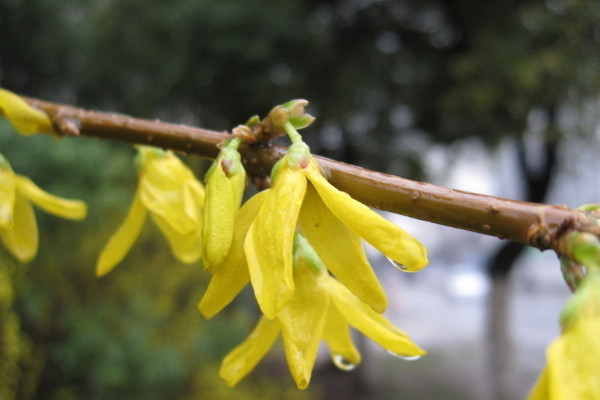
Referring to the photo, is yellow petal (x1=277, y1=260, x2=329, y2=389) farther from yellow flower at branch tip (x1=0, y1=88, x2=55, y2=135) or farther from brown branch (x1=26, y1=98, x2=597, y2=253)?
yellow flower at branch tip (x1=0, y1=88, x2=55, y2=135)

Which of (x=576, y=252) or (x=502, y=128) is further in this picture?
(x=502, y=128)

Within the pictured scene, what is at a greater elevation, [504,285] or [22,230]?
[22,230]

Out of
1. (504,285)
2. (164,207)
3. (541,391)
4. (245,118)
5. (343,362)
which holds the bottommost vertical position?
(504,285)

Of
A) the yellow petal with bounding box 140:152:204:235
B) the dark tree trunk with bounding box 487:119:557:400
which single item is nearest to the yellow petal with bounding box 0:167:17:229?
the yellow petal with bounding box 140:152:204:235

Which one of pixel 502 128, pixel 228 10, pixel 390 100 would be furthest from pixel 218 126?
pixel 502 128

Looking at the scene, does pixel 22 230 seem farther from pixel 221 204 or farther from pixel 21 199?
pixel 221 204

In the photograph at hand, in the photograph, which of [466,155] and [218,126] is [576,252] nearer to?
[218,126]

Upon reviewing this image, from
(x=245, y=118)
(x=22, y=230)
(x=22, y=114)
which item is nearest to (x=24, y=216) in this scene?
(x=22, y=230)
